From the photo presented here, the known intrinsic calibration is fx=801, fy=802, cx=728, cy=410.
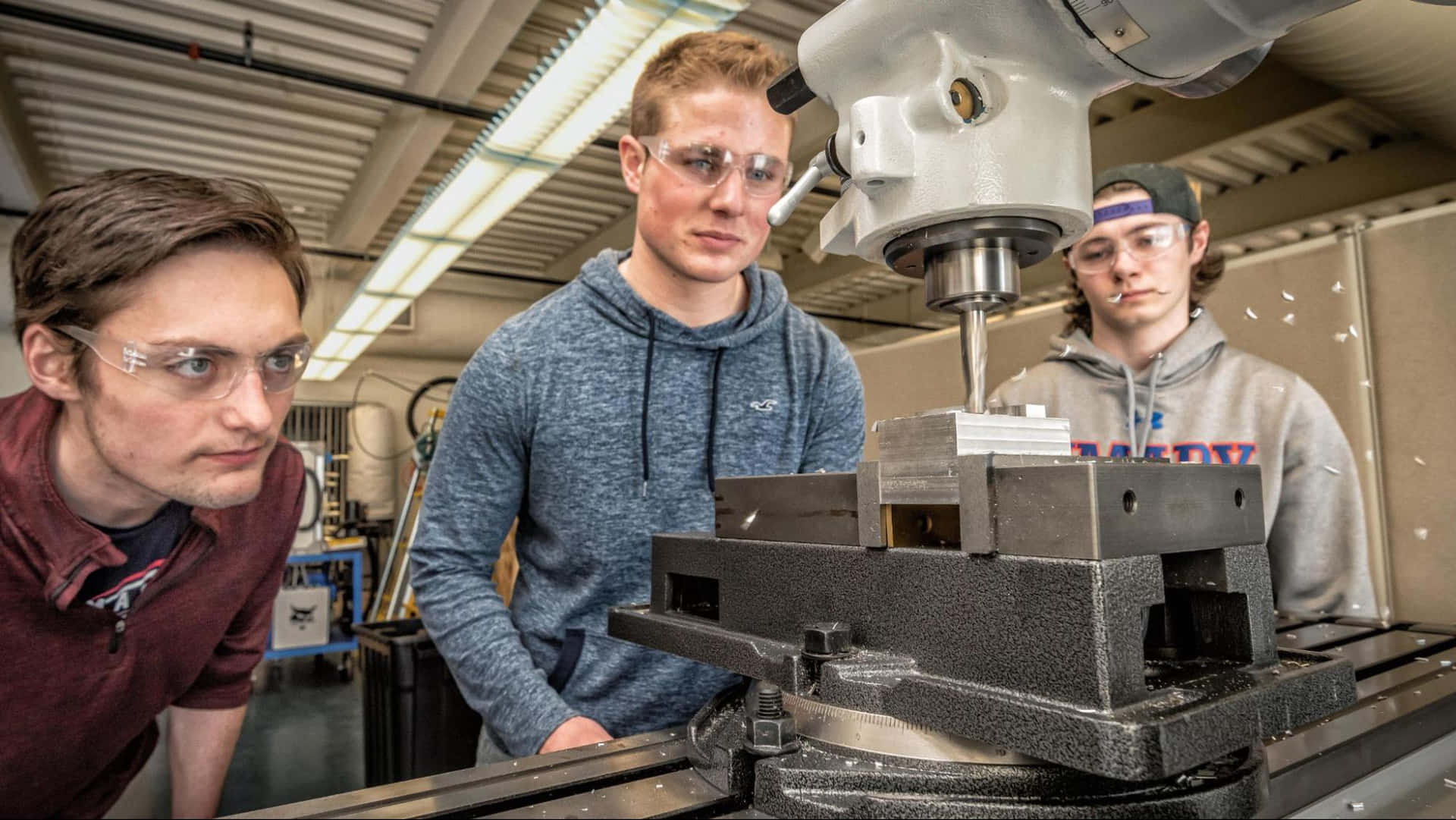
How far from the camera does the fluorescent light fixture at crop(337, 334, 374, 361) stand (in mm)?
6375

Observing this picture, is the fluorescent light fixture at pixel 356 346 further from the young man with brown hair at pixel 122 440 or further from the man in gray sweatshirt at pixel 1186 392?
the man in gray sweatshirt at pixel 1186 392

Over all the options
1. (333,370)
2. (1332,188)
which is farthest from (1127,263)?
(333,370)

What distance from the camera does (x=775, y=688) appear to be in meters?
0.53

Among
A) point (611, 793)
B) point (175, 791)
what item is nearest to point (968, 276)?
point (611, 793)

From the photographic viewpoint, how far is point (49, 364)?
1195 millimetres

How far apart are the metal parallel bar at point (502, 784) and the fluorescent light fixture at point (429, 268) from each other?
421 centimetres

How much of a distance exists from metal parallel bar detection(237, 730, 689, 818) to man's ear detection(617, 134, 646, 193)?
0.81 metres

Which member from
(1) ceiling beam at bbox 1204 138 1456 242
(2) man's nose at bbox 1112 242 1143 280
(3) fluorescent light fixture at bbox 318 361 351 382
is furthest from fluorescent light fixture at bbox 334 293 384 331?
(1) ceiling beam at bbox 1204 138 1456 242

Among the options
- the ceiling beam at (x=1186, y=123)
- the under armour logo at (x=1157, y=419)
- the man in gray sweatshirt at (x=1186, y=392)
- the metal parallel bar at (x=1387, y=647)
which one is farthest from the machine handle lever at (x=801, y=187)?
the ceiling beam at (x=1186, y=123)

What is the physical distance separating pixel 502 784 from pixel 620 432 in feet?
2.12

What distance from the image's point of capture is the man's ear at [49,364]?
1.18m

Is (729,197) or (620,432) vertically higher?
(729,197)

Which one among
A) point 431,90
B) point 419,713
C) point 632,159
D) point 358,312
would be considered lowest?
point 419,713

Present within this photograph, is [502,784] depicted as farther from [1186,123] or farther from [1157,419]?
[1186,123]
